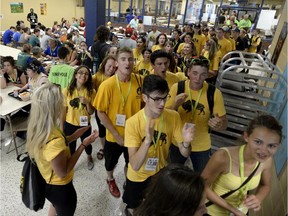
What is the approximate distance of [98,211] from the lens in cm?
231

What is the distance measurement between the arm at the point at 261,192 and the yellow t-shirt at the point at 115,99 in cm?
123

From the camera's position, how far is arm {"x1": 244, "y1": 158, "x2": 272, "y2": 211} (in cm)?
133

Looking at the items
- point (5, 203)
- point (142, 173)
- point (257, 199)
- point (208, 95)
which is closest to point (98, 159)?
point (5, 203)

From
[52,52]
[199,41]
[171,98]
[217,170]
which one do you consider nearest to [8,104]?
[171,98]

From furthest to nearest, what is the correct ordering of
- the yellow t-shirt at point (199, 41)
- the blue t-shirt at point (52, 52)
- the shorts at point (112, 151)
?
1. the yellow t-shirt at point (199, 41)
2. the blue t-shirt at point (52, 52)
3. the shorts at point (112, 151)

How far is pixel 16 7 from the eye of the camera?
39.8 feet

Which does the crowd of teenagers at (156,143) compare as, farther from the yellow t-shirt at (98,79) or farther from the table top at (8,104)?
the table top at (8,104)

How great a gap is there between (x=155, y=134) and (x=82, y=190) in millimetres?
1492

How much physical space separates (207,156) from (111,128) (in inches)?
39.7

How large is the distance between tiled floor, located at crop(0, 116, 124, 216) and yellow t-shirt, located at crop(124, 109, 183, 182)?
0.91m

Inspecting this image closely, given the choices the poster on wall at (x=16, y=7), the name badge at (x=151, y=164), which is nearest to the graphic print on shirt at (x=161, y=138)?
the name badge at (x=151, y=164)

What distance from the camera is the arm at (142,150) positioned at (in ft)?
4.60

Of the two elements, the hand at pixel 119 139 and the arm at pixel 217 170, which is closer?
the arm at pixel 217 170

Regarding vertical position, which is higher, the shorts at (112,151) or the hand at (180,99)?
the hand at (180,99)
